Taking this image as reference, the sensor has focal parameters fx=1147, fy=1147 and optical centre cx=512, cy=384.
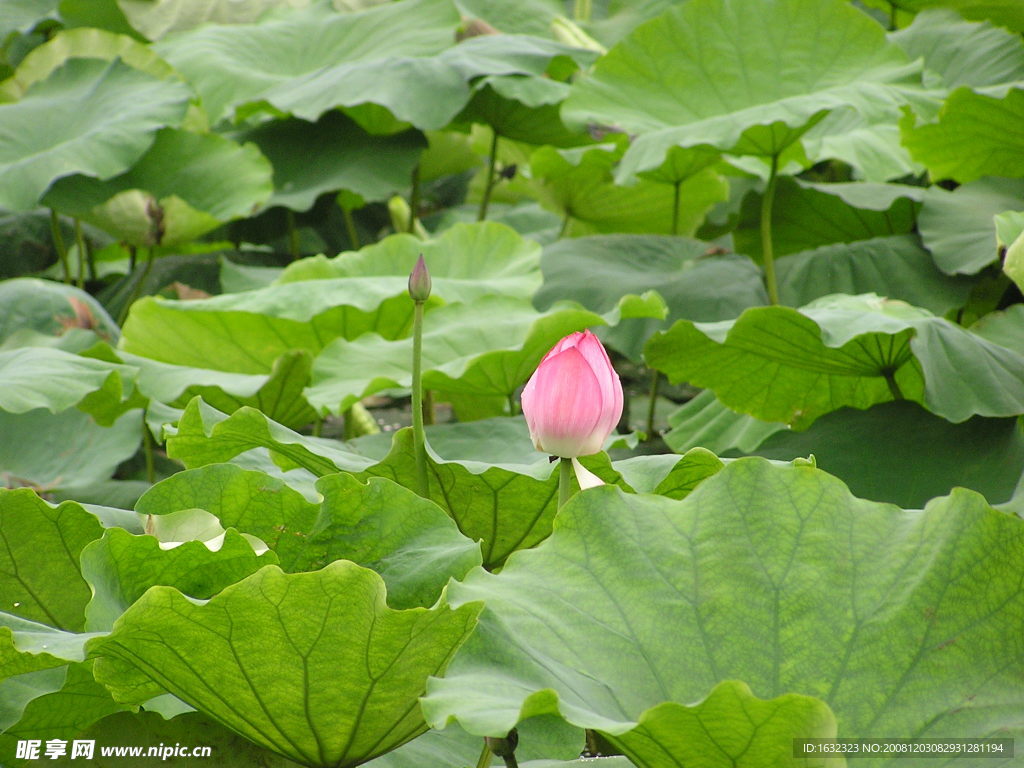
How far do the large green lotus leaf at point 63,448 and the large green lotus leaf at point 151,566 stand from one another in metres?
1.02

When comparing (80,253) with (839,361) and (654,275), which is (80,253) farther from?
(839,361)

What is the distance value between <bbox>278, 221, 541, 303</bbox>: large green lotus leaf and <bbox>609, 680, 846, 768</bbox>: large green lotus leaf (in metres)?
1.40

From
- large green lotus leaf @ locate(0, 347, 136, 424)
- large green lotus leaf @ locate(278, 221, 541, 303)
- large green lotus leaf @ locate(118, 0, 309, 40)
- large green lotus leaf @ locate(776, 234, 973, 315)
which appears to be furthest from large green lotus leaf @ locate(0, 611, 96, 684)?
large green lotus leaf @ locate(118, 0, 309, 40)

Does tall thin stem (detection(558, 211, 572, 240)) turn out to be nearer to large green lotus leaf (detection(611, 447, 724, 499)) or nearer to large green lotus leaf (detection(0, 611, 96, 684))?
large green lotus leaf (detection(611, 447, 724, 499))

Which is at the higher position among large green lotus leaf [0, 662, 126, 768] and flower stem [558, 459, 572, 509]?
flower stem [558, 459, 572, 509]

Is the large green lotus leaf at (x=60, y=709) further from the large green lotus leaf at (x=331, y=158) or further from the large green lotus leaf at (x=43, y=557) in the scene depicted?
the large green lotus leaf at (x=331, y=158)

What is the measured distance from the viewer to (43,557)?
3.29 ft

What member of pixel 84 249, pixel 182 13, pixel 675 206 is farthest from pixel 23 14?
pixel 675 206

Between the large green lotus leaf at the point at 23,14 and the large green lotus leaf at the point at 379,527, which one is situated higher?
the large green lotus leaf at the point at 379,527

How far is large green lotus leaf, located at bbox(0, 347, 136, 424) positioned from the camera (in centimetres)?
135

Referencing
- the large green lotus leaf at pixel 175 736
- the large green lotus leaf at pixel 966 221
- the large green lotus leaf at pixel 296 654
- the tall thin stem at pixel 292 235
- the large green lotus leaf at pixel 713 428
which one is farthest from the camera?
the tall thin stem at pixel 292 235

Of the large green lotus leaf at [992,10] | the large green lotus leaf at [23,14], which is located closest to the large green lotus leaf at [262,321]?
the large green lotus leaf at [992,10]

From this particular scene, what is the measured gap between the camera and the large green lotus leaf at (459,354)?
1.47 m

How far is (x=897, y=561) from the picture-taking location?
790 mm
